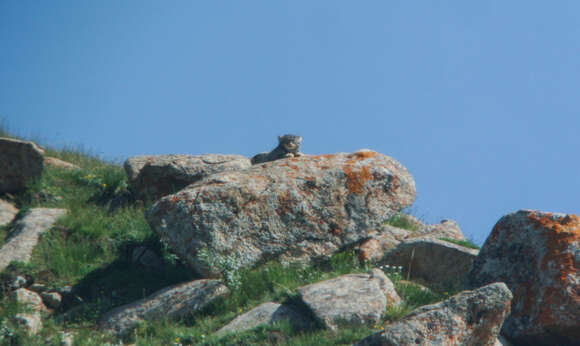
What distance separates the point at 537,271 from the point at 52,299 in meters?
7.80

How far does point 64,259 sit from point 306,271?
4.51m

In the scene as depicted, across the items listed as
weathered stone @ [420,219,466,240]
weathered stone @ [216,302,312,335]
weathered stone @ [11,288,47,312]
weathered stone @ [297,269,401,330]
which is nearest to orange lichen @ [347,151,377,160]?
weathered stone @ [420,219,466,240]

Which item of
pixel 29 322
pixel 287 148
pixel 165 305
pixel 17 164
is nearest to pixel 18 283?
pixel 29 322

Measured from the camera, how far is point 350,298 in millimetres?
Answer: 8820

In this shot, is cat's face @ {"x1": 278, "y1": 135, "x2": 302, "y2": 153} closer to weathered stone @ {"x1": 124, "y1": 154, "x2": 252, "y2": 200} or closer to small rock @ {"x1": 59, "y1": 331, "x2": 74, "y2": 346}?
weathered stone @ {"x1": 124, "y1": 154, "x2": 252, "y2": 200}

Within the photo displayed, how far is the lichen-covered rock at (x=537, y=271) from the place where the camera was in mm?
8430

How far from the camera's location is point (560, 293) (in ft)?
27.8

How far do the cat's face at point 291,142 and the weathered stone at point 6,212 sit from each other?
624 cm

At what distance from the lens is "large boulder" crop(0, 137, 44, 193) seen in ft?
46.5

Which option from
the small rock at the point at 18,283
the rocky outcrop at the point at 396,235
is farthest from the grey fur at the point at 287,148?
the small rock at the point at 18,283

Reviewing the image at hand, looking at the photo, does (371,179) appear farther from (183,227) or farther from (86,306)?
(86,306)

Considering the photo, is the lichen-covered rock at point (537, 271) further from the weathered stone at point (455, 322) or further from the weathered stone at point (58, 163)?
the weathered stone at point (58, 163)

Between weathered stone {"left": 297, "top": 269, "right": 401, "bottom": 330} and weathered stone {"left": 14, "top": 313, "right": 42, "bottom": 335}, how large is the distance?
13.3 feet

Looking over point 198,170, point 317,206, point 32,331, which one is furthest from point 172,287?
point 198,170
